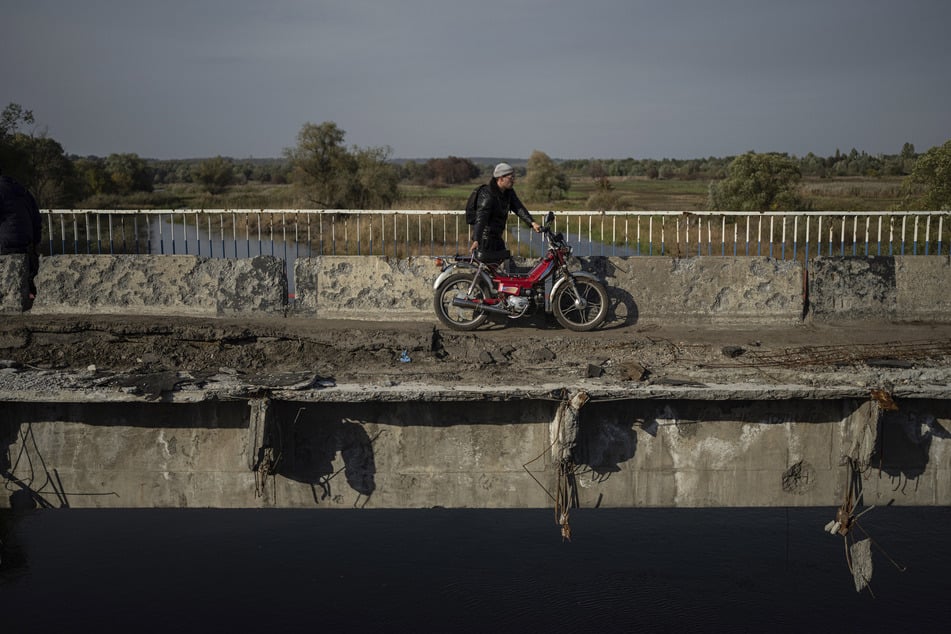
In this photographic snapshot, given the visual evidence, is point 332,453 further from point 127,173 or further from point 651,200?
point 127,173

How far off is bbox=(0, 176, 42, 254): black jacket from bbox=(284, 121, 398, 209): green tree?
2955 cm

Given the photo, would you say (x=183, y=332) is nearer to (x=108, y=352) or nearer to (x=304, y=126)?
(x=108, y=352)

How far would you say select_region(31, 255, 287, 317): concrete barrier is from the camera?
10.6 meters

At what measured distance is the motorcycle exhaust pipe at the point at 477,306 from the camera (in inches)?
400

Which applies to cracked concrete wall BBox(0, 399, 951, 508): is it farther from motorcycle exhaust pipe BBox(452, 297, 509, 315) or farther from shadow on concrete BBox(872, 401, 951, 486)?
motorcycle exhaust pipe BBox(452, 297, 509, 315)

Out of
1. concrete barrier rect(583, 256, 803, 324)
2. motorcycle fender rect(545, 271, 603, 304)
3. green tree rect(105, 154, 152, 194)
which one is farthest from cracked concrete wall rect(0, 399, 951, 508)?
green tree rect(105, 154, 152, 194)

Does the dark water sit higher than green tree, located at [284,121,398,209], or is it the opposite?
green tree, located at [284,121,398,209]

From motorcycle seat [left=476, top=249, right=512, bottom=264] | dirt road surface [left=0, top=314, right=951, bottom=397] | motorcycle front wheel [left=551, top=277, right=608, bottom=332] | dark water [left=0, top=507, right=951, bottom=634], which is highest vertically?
motorcycle seat [left=476, top=249, right=512, bottom=264]

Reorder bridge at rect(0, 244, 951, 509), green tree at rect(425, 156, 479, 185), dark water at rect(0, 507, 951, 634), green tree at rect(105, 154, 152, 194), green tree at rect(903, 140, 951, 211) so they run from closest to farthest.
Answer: bridge at rect(0, 244, 951, 509), dark water at rect(0, 507, 951, 634), green tree at rect(903, 140, 951, 211), green tree at rect(105, 154, 152, 194), green tree at rect(425, 156, 479, 185)

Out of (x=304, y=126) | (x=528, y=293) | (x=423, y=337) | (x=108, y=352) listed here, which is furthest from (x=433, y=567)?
(x=304, y=126)

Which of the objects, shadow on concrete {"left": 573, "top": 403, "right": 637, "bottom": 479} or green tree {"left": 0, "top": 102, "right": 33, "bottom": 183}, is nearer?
shadow on concrete {"left": 573, "top": 403, "right": 637, "bottom": 479}

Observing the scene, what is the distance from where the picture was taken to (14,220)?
10.8 metres

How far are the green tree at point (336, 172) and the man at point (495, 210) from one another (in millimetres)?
30123

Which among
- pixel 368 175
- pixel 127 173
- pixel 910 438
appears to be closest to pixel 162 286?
pixel 910 438
